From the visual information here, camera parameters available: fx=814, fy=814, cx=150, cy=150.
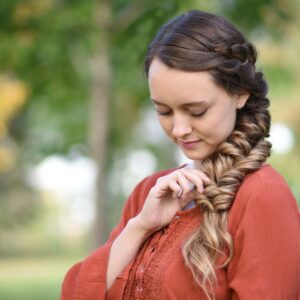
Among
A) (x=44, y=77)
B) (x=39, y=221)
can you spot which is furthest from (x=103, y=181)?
(x=39, y=221)

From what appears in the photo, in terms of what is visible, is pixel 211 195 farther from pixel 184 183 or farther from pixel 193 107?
pixel 193 107

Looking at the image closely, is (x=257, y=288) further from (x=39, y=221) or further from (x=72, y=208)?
(x=72, y=208)

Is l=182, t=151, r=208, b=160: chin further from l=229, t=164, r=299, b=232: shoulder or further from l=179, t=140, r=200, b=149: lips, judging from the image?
l=229, t=164, r=299, b=232: shoulder

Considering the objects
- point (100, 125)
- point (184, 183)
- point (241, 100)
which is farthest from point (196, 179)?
point (100, 125)

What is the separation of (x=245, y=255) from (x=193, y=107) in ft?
1.60

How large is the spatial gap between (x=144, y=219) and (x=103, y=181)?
333 inches

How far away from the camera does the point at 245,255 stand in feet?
8.04

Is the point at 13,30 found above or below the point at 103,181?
above

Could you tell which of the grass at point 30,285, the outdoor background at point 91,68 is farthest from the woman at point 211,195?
the grass at point 30,285

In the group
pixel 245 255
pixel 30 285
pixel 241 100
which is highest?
pixel 30 285

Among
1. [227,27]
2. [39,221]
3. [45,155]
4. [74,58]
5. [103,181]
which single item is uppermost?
[39,221]

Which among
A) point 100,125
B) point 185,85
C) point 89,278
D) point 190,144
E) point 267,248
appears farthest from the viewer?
point 100,125

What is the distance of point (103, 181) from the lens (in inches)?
440

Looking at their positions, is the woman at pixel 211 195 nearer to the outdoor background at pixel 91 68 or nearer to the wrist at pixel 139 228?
the wrist at pixel 139 228
